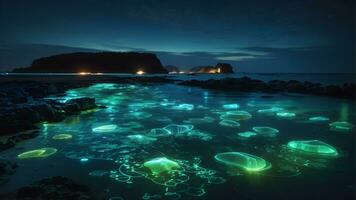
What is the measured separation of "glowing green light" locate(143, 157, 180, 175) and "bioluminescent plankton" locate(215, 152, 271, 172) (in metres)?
1.32

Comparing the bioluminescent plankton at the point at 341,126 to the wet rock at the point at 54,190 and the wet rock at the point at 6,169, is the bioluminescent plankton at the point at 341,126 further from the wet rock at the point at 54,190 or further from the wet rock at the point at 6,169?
the wet rock at the point at 6,169

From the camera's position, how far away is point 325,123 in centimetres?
1257

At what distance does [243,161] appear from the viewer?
689 centimetres

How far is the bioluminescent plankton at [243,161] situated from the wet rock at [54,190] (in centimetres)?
359

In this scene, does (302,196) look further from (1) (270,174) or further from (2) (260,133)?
(2) (260,133)

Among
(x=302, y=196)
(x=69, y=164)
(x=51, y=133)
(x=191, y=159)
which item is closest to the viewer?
(x=302, y=196)

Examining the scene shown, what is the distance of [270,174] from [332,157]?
101 inches

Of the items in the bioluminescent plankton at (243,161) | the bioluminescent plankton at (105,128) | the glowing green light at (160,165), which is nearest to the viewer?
the glowing green light at (160,165)

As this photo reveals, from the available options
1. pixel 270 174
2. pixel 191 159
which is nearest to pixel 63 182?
pixel 191 159

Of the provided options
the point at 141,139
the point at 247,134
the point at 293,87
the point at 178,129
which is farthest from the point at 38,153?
the point at 293,87

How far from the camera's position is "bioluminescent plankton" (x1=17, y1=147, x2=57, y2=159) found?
Result: 7203 millimetres

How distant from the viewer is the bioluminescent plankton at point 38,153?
284 inches

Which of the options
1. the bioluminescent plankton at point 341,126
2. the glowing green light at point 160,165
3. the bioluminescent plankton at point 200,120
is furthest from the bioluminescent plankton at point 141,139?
the bioluminescent plankton at point 341,126

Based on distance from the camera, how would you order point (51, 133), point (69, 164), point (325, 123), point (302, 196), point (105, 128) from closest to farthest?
A: 1. point (302, 196)
2. point (69, 164)
3. point (51, 133)
4. point (105, 128)
5. point (325, 123)
